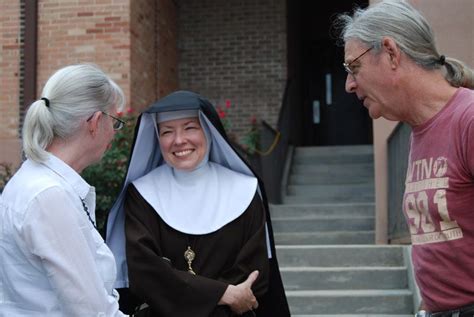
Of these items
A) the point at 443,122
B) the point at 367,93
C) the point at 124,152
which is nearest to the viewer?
the point at 443,122

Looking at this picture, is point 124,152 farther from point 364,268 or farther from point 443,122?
point 443,122

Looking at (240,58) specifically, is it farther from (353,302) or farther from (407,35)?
(407,35)

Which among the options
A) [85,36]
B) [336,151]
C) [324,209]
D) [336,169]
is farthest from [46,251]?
[336,151]

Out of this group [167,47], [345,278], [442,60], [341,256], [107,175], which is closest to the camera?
[442,60]

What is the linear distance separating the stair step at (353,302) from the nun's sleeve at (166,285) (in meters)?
3.24

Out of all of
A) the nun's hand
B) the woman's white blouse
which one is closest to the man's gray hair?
the woman's white blouse

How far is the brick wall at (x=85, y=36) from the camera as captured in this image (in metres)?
8.90

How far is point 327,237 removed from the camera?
852cm

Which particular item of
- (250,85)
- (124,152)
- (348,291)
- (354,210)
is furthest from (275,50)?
(348,291)

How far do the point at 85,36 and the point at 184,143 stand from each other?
19.2 ft

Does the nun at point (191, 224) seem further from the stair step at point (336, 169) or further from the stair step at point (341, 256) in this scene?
the stair step at point (336, 169)

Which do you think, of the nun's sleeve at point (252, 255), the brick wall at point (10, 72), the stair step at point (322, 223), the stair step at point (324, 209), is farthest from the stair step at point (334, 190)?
the nun's sleeve at point (252, 255)

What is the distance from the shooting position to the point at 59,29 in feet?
29.7

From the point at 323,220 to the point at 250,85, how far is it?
3436 mm
